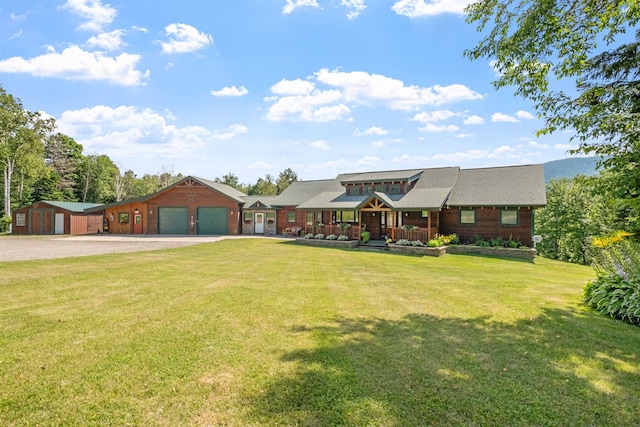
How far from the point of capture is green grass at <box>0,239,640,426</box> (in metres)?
2.95

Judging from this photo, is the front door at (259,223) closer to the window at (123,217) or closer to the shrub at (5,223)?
the window at (123,217)

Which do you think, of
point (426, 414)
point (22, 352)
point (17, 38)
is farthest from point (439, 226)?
point (17, 38)

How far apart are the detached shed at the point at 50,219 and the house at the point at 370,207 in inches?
55.9

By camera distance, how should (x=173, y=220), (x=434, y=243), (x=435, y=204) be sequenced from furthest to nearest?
(x=173, y=220) → (x=435, y=204) → (x=434, y=243)

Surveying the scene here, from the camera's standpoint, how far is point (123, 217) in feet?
92.2

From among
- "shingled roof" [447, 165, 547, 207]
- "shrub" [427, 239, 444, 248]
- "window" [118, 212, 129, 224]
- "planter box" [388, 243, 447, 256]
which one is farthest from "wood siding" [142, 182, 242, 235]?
"shingled roof" [447, 165, 547, 207]

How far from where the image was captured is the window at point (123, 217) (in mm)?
28047

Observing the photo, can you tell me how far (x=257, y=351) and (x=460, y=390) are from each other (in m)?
2.45

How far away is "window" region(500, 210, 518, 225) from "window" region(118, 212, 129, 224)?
29195 mm

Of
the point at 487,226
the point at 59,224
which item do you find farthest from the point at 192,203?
the point at 487,226

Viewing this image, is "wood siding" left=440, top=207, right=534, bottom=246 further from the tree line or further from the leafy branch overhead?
the tree line

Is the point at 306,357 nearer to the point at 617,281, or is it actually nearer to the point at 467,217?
the point at 617,281

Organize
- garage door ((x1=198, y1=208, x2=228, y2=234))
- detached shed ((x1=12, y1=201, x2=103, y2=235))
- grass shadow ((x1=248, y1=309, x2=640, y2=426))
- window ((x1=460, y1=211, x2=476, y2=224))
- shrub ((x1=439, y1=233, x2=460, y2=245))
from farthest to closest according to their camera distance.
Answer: garage door ((x1=198, y1=208, x2=228, y2=234))
detached shed ((x1=12, y1=201, x2=103, y2=235))
window ((x1=460, y1=211, x2=476, y2=224))
shrub ((x1=439, y1=233, x2=460, y2=245))
grass shadow ((x1=248, y1=309, x2=640, y2=426))

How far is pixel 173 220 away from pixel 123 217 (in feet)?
15.4
